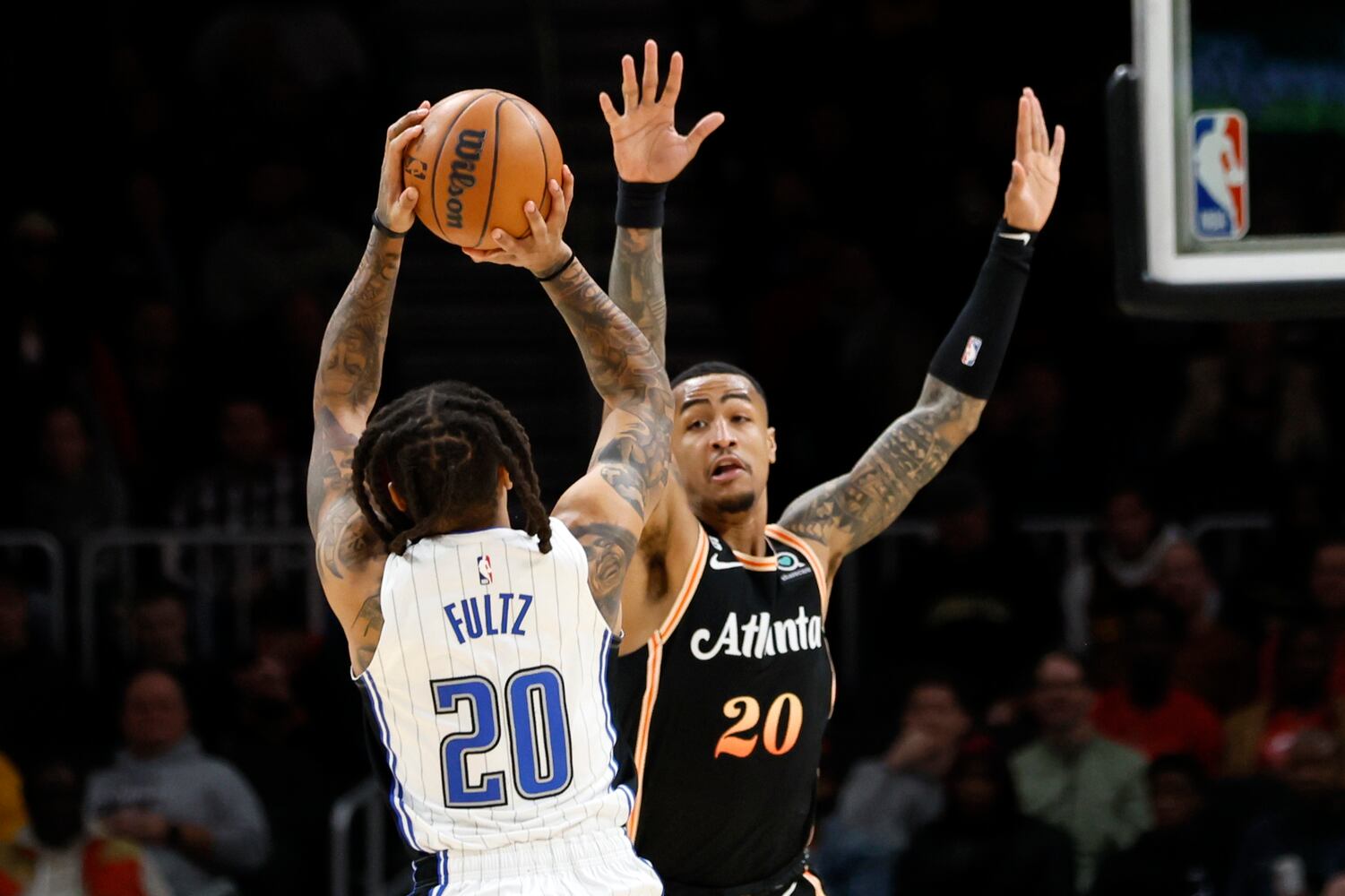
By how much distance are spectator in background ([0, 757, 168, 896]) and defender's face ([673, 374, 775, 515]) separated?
346cm

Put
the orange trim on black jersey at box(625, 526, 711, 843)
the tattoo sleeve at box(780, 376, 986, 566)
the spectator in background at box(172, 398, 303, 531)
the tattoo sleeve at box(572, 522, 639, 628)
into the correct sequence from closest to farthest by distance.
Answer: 1. the tattoo sleeve at box(572, 522, 639, 628)
2. the orange trim on black jersey at box(625, 526, 711, 843)
3. the tattoo sleeve at box(780, 376, 986, 566)
4. the spectator in background at box(172, 398, 303, 531)

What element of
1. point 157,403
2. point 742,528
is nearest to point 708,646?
point 742,528

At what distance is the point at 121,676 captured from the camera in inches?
350

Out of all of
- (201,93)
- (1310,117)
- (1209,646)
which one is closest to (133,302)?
(201,93)

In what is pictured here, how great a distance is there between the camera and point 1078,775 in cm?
778

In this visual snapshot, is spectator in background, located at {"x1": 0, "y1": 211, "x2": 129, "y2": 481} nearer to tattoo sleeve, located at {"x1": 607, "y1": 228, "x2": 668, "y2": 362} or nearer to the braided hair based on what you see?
tattoo sleeve, located at {"x1": 607, "y1": 228, "x2": 668, "y2": 362}

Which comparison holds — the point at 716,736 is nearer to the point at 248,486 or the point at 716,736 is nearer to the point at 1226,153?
the point at 1226,153

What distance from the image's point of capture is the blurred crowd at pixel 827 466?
25.7 ft

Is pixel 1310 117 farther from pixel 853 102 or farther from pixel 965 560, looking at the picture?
pixel 853 102

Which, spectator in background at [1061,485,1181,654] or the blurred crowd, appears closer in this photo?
the blurred crowd

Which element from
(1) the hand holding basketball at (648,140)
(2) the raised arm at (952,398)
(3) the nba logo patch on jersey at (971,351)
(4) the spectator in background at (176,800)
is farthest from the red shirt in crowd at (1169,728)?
(1) the hand holding basketball at (648,140)

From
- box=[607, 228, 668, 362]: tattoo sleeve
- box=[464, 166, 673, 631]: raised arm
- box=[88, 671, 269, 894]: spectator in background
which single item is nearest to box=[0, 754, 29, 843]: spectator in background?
box=[88, 671, 269, 894]: spectator in background

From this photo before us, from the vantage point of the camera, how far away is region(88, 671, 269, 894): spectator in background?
315 inches

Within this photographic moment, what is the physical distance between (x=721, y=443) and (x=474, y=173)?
126 cm
